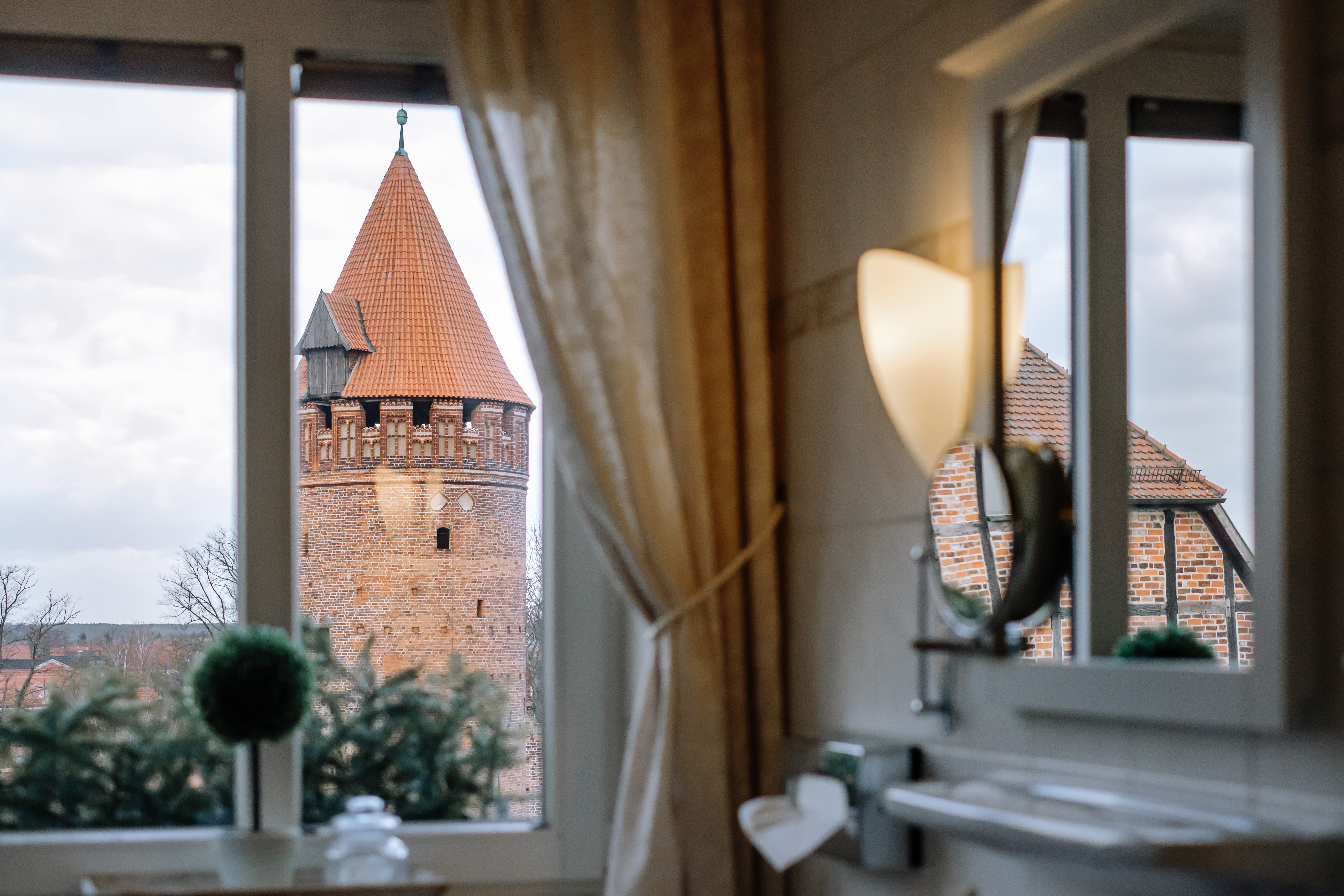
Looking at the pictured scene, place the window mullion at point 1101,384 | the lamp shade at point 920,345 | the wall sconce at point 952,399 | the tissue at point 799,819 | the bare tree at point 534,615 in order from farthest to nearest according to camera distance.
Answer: the bare tree at point 534,615
the tissue at point 799,819
the lamp shade at point 920,345
the wall sconce at point 952,399
the window mullion at point 1101,384

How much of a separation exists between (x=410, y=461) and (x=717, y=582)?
1.89ft

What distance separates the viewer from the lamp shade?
1.50m

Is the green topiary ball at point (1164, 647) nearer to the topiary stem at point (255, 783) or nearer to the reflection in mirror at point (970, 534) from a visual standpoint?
the reflection in mirror at point (970, 534)

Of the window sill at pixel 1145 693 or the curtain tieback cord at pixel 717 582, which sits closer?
the window sill at pixel 1145 693

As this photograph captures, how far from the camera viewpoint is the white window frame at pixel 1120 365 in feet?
3.37

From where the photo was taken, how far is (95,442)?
6.79 ft

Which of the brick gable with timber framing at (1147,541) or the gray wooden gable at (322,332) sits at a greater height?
the gray wooden gable at (322,332)

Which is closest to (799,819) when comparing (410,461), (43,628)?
(410,461)

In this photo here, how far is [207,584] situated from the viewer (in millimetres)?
2084

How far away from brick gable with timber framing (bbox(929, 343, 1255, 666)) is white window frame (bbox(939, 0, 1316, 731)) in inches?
0.7

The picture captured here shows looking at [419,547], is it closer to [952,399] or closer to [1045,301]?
[952,399]

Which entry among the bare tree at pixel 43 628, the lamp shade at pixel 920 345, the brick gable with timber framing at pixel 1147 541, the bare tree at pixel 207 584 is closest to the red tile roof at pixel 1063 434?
the brick gable with timber framing at pixel 1147 541

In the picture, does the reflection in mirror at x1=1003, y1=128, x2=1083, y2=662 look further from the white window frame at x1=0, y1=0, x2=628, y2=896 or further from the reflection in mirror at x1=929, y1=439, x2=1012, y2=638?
the white window frame at x1=0, y1=0, x2=628, y2=896

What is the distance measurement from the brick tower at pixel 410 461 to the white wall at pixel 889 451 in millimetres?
507
